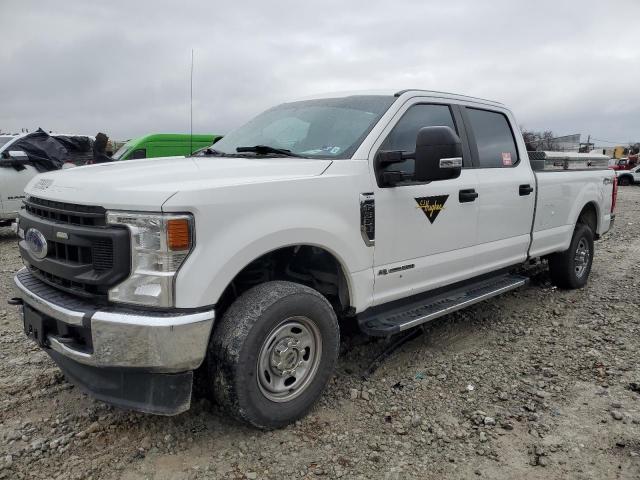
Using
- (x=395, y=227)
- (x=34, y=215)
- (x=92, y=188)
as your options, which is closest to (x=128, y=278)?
(x=92, y=188)

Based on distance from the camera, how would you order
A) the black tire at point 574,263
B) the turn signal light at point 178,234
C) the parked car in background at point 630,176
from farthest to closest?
1. the parked car in background at point 630,176
2. the black tire at point 574,263
3. the turn signal light at point 178,234

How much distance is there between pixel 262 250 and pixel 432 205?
4.76 feet

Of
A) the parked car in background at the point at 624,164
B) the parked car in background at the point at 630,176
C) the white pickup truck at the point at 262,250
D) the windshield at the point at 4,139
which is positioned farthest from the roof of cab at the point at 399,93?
the parked car in background at the point at 624,164

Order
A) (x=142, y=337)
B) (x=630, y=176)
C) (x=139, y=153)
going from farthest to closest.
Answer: (x=630, y=176) → (x=139, y=153) → (x=142, y=337)

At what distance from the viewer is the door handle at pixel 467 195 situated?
3.83 m

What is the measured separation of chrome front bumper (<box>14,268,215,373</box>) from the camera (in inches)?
92.0

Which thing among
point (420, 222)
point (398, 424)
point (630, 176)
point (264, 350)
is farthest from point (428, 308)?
point (630, 176)

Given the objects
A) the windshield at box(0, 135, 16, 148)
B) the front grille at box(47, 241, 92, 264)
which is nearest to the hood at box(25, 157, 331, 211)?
the front grille at box(47, 241, 92, 264)

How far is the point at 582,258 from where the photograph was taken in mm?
5957

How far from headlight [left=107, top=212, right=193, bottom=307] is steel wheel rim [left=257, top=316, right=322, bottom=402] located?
63cm

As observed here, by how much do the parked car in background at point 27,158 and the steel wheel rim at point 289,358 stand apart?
7184 millimetres

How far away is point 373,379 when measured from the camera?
11.7 feet

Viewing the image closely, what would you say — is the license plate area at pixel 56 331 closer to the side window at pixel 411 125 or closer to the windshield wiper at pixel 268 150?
the windshield wiper at pixel 268 150

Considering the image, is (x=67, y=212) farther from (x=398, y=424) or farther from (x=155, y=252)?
(x=398, y=424)
